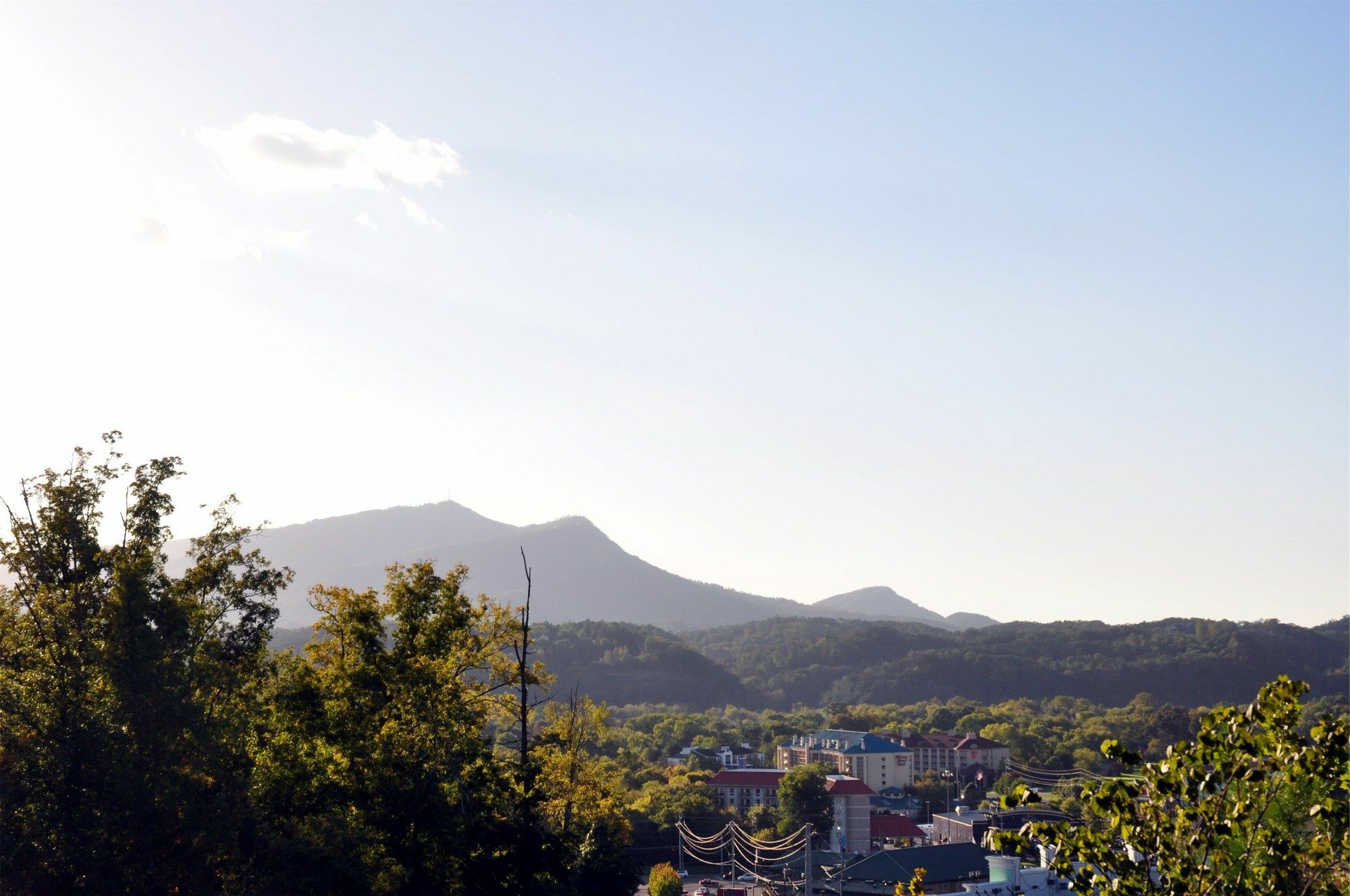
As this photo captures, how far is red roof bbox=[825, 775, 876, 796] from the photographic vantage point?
203 feet

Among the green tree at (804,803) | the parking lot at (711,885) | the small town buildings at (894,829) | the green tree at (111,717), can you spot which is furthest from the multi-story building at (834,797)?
the green tree at (111,717)

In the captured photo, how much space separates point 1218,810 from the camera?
17.2 feet

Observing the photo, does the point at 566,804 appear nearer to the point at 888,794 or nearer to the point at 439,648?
the point at 439,648

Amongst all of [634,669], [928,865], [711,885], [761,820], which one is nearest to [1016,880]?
[928,865]

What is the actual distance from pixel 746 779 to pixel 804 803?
1265 cm

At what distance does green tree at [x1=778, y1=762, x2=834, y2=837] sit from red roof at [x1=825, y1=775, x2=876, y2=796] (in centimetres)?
106

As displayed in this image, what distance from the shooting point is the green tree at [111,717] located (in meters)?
12.7

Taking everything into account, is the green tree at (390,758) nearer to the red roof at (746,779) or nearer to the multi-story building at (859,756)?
the red roof at (746,779)

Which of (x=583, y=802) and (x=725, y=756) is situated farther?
(x=725, y=756)

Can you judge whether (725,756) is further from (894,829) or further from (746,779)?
(894,829)

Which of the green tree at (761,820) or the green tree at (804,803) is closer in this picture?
the green tree at (804,803)

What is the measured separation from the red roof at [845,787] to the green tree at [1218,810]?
5865 cm

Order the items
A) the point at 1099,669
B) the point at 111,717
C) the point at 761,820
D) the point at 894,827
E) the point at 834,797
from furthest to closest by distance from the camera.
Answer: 1. the point at 1099,669
2. the point at 834,797
3. the point at 761,820
4. the point at 894,827
5. the point at 111,717

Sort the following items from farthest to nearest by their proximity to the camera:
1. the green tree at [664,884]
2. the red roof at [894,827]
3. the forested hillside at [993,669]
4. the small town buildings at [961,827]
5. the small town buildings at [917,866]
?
the forested hillside at [993,669], the red roof at [894,827], the small town buildings at [961,827], the small town buildings at [917,866], the green tree at [664,884]
